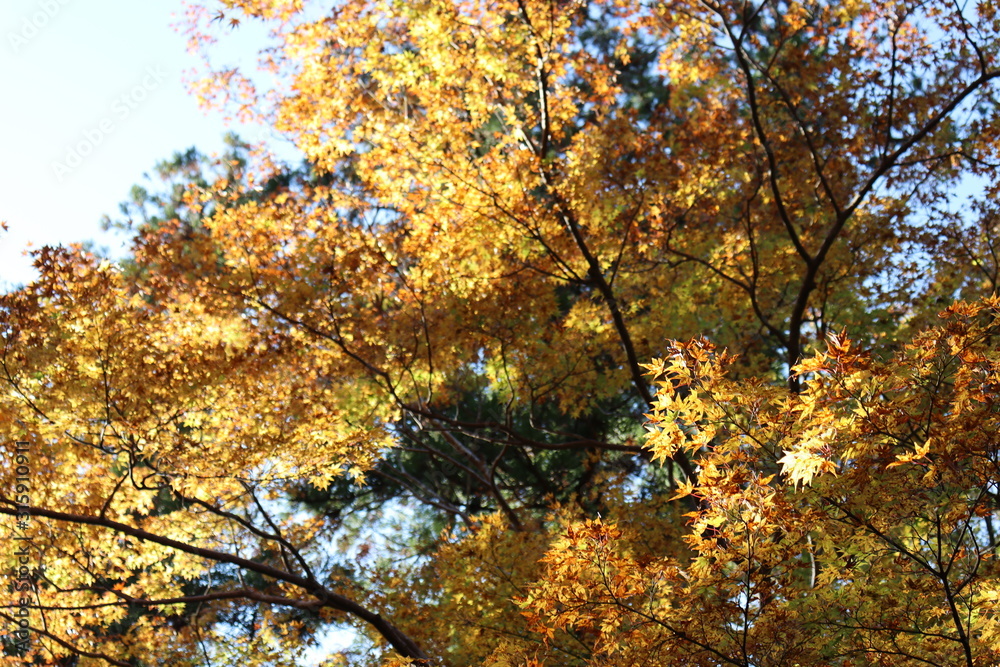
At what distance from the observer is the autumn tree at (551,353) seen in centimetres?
399

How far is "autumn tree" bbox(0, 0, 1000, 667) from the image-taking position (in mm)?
3992

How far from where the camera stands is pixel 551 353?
816 centimetres

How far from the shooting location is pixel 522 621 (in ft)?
21.7

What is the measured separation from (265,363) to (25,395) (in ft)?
6.45

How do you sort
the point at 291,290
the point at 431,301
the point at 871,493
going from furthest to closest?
the point at 431,301 < the point at 291,290 < the point at 871,493

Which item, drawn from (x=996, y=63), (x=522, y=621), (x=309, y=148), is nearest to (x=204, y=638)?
(x=522, y=621)

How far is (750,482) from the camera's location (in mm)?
3781

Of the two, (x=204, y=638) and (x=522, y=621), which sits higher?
(x=204, y=638)

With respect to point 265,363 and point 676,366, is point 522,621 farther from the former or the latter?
point 676,366

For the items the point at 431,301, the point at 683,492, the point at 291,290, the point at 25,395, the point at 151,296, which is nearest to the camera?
the point at 683,492

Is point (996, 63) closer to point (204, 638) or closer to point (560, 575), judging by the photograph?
point (560, 575)

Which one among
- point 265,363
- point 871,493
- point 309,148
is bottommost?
point 871,493

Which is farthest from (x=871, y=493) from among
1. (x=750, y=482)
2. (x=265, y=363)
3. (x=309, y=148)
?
(x=309, y=148)

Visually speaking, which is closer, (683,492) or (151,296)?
(683,492)
